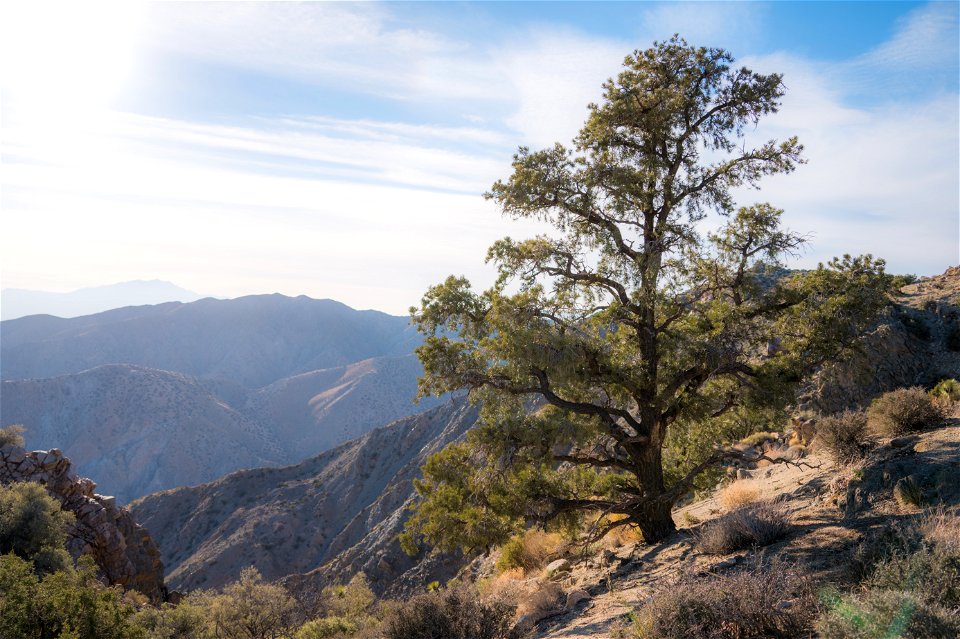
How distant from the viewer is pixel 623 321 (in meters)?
10.5

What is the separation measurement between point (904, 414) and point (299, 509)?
200 feet

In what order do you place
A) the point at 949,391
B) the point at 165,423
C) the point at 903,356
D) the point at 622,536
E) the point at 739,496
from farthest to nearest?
1. the point at 165,423
2. the point at 903,356
3. the point at 949,391
4. the point at 622,536
5. the point at 739,496

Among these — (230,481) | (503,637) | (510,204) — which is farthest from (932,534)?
(230,481)

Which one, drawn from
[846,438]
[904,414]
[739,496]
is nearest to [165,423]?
[739,496]

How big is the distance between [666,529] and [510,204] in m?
6.61

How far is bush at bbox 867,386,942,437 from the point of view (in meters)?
11.5

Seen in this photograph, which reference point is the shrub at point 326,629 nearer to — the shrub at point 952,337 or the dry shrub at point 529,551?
the dry shrub at point 529,551

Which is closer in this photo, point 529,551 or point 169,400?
point 529,551

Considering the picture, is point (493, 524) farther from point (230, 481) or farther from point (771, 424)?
point (230, 481)

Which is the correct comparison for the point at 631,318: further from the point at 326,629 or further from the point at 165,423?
the point at 165,423

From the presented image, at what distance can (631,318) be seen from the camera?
10500mm

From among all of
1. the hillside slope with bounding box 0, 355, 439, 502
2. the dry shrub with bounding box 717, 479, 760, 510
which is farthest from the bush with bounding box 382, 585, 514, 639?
the hillside slope with bounding box 0, 355, 439, 502

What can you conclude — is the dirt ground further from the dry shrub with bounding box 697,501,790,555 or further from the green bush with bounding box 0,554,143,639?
the green bush with bounding box 0,554,143,639

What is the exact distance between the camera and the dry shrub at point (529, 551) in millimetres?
13594
